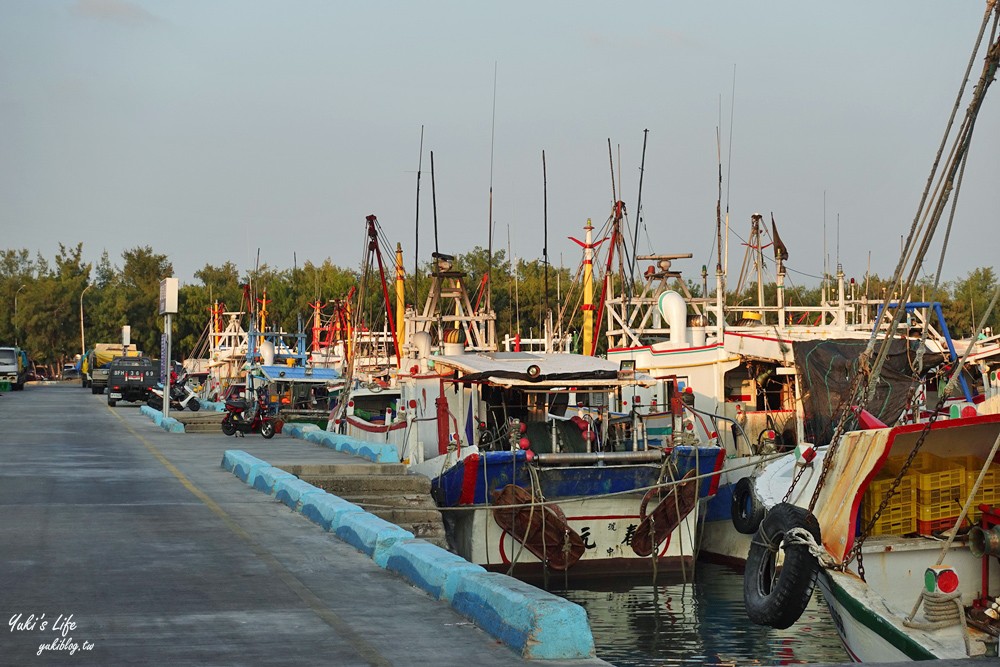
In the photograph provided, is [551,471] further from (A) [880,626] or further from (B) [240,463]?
(A) [880,626]

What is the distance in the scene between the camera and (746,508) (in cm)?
1962

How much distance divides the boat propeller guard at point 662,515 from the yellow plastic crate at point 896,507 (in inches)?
221

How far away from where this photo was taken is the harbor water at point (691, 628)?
568 inches

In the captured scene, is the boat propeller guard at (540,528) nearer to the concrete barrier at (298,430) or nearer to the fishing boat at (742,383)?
the fishing boat at (742,383)

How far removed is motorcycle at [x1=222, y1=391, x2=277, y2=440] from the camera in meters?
30.9

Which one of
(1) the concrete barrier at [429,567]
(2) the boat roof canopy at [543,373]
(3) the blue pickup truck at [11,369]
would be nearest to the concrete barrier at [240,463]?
(2) the boat roof canopy at [543,373]

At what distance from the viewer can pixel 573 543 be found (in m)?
18.4

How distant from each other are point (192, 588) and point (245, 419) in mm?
21397

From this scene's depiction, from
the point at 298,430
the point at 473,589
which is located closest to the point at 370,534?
the point at 473,589

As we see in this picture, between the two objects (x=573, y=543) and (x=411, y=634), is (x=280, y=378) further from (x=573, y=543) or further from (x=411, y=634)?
(x=411, y=634)

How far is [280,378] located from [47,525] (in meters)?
21.5

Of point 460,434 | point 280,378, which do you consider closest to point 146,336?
point 280,378

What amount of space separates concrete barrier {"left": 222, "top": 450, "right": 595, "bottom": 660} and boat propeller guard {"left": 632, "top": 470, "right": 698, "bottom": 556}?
5.58 m

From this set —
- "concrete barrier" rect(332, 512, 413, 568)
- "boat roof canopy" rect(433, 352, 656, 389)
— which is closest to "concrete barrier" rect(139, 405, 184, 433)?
"boat roof canopy" rect(433, 352, 656, 389)
